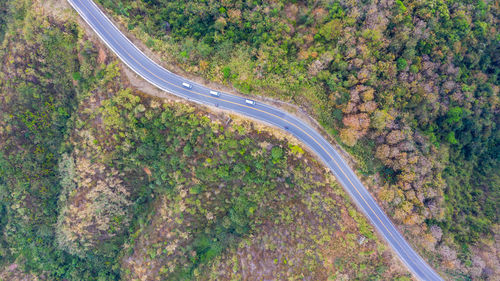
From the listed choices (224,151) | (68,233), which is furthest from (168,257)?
(224,151)

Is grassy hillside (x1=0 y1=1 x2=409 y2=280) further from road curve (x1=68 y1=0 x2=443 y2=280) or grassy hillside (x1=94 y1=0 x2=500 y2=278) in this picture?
grassy hillside (x1=94 y1=0 x2=500 y2=278)

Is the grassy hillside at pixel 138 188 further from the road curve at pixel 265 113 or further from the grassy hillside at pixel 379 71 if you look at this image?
the grassy hillside at pixel 379 71

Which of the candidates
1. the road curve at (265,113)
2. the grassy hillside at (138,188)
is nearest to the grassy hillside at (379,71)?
the road curve at (265,113)

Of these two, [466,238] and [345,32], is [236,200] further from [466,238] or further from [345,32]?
[466,238]

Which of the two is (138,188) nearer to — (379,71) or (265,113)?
(265,113)

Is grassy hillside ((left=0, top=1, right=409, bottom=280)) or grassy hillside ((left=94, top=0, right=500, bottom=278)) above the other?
grassy hillside ((left=94, top=0, right=500, bottom=278))

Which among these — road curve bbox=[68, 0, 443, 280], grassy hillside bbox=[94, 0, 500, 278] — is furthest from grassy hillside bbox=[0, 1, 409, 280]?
grassy hillside bbox=[94, 0, 500, 278]

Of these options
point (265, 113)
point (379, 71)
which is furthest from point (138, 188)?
point (379, 71)
